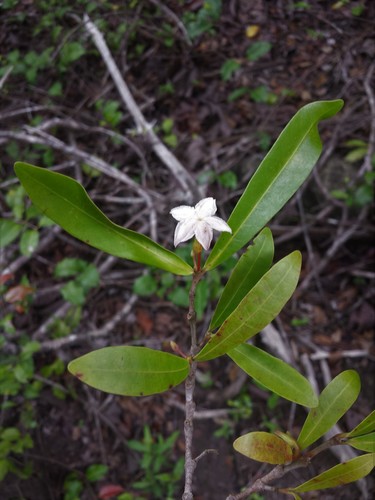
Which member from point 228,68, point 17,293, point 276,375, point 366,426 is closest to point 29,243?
point 17,293

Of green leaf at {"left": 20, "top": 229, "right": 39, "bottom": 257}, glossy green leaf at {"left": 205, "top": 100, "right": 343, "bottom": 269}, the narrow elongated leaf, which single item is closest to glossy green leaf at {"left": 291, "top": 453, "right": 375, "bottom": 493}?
the narrow elongated leaf

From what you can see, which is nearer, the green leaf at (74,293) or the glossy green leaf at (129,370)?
the glossy green leaf at (129,370)

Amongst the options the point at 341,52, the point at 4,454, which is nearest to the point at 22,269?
the point at 4,454

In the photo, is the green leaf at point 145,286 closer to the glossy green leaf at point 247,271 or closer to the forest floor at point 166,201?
the forest floor at point 166,201

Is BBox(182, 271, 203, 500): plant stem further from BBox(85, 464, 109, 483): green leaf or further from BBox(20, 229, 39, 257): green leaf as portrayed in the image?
BBox(85, 464, 109, 483): green leaf

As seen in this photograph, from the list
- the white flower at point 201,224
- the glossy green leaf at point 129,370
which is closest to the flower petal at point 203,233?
the white flower at point 201,224

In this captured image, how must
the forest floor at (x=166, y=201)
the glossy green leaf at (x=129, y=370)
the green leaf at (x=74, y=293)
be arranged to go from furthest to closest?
the forest floor at (x=166, y=201)
the green leaf at (x=74, y=293)
the glossy green leaf at (x=129, y=370)
